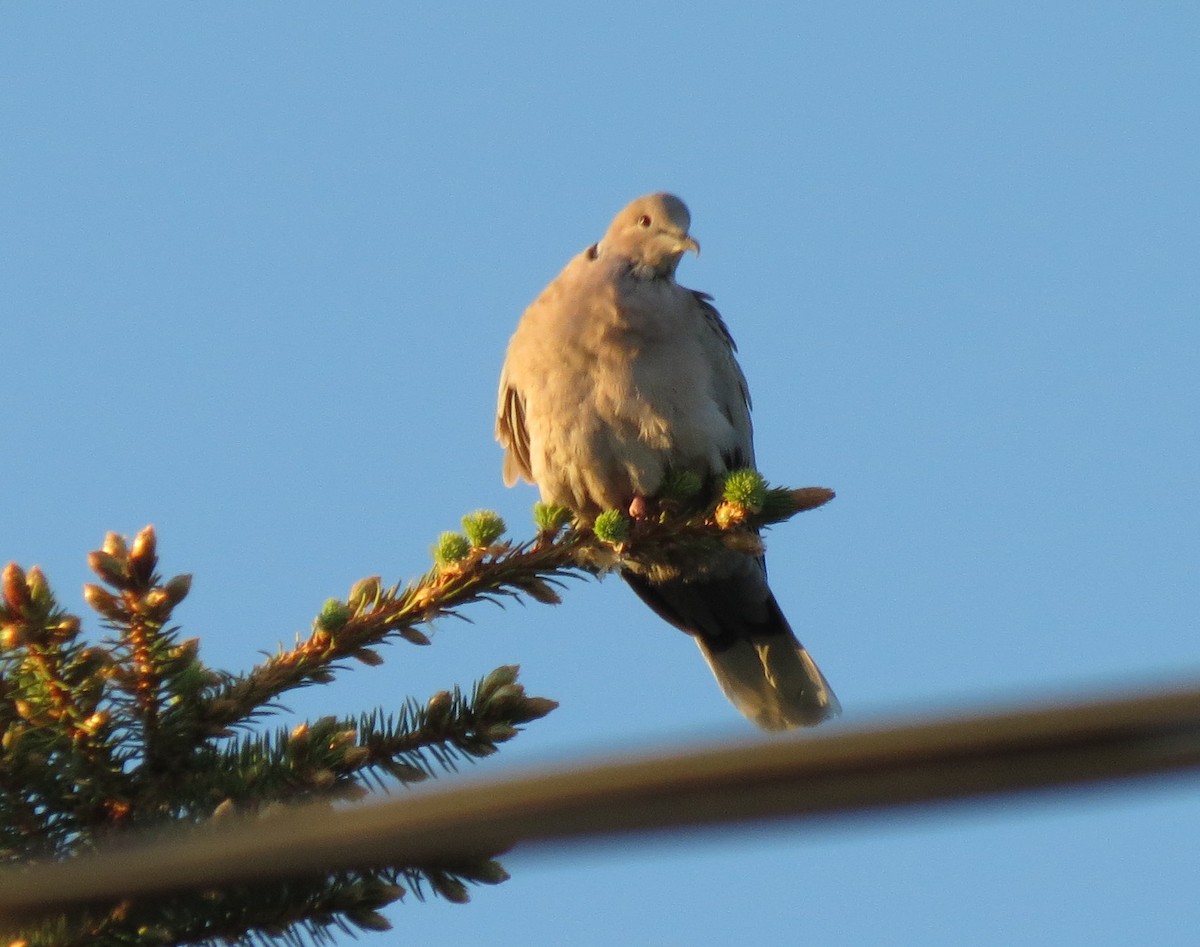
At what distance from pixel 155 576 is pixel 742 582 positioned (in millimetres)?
3209

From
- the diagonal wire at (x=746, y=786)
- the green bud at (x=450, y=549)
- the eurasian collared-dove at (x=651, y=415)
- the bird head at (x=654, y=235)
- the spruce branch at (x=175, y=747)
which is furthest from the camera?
the bird head at (x=654, y=235)

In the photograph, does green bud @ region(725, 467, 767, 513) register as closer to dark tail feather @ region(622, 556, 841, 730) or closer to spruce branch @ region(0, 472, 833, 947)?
spruce branch @ region(0, 472, 833, 947)

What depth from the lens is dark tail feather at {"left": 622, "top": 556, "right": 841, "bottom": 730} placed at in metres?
5.10

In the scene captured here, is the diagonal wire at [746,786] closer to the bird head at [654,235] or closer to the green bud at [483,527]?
the green bud at [483,527]

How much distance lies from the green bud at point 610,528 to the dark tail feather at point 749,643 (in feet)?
5.27

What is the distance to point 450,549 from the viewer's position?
118 inches

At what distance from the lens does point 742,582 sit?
515cm

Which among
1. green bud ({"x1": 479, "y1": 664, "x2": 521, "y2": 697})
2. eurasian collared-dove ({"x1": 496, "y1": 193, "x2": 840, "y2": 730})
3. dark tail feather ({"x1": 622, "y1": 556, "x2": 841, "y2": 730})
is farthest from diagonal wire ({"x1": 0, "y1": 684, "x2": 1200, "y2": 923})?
dark tail feather ({"x1": 622, "y1": 556, "x2": 841, "y2": 730})

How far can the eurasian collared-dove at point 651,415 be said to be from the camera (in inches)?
179

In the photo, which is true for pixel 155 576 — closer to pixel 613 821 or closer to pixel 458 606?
pixel 458 606

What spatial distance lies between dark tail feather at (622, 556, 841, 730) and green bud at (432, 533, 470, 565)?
2.16m

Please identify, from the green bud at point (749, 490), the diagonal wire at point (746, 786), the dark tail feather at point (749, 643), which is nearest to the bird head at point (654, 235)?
the dark tail feather at point (749, 643)

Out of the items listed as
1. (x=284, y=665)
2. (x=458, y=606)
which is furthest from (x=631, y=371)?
(x=284, y=665)

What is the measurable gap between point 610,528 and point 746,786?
A: 2.70 metres
